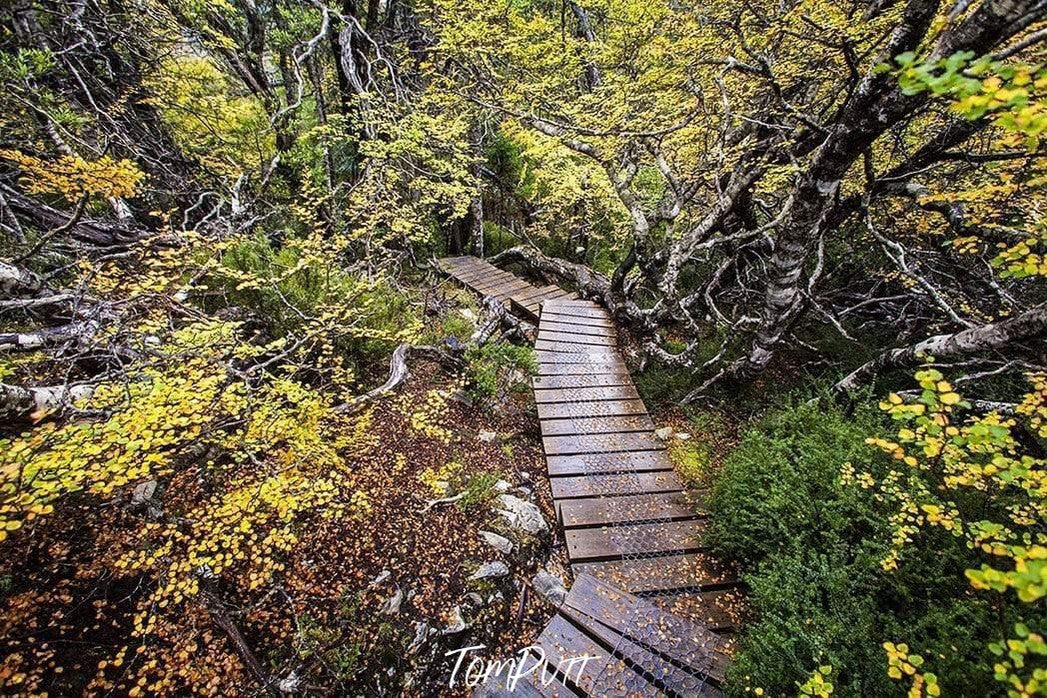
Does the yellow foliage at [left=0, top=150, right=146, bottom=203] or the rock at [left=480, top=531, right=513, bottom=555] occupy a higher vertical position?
Result: the yellow foliage at [left=0, top=150, right=146, bottom=203]

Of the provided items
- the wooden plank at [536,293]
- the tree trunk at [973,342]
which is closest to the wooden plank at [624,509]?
the tree trunk at [973,342]

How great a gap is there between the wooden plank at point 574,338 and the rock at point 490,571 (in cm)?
469

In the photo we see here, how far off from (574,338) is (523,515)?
4233 millimetres

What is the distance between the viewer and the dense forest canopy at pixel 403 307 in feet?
9.92

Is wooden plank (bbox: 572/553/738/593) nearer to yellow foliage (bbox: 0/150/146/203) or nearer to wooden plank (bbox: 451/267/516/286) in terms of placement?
yellow foliage (bbox: 0/150/146/203)

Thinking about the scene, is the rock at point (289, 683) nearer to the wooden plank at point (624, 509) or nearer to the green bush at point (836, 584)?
the wooden plank at point (624, 509)

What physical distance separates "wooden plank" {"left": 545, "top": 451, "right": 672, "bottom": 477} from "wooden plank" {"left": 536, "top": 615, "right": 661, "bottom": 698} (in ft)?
6.23

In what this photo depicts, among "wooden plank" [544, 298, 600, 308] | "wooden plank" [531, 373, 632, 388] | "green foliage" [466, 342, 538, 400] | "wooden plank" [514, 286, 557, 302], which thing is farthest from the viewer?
"wooden plank" [514, 286, 557, 302]

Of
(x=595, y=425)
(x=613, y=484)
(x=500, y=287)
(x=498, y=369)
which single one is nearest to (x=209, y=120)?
(x=500, y=287)

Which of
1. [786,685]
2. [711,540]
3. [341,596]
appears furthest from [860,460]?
[341,596]

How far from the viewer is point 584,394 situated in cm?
699

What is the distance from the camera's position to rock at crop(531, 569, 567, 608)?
437 centimetres

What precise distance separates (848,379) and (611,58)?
8.66 meters

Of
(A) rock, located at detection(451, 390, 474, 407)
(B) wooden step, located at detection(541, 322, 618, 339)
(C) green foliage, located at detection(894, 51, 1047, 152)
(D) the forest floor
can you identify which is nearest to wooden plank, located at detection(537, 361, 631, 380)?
(B) wooden step, located at detection(541, 322, 618, 339)
